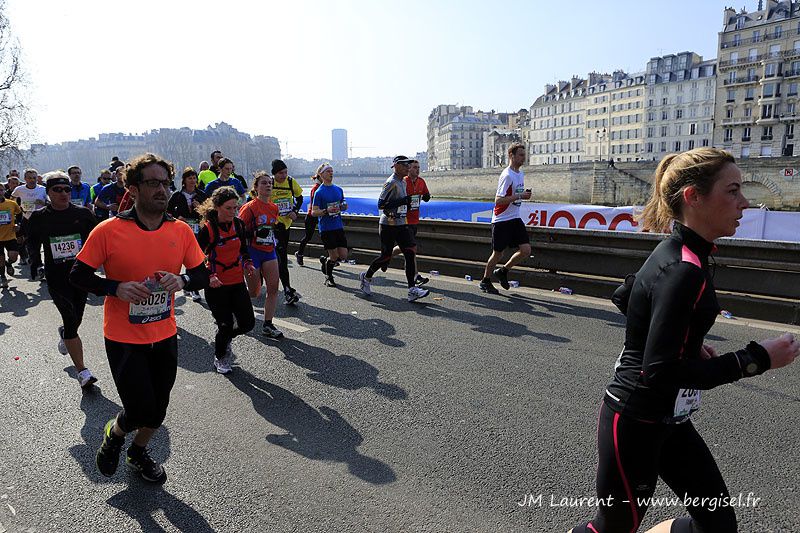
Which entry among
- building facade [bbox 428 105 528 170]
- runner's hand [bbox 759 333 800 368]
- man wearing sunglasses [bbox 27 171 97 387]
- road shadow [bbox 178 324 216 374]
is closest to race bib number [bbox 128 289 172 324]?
road shadow [bbox 178 324 216 374]

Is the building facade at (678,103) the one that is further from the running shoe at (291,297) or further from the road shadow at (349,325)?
the road shadow at (349,325)

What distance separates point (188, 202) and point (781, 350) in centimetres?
999

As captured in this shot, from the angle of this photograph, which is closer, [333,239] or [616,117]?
[333,239]

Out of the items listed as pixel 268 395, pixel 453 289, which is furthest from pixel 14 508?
pixel 453 289

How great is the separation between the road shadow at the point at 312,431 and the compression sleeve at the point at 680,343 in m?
2.23

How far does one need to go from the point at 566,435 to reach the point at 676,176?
2604mm

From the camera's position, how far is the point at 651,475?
2.29 meters

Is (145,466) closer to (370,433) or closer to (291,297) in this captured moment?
(370,433)

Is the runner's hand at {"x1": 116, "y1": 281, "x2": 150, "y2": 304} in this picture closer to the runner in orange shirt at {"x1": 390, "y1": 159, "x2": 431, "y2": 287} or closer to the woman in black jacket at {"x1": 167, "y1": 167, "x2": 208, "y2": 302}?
the woman in black jacket at {"x1": 167, "y1": 167, "x2": 208, "y2": 302}

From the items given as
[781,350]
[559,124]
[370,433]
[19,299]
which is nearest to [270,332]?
[370,433]

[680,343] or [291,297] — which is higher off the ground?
[680,343]

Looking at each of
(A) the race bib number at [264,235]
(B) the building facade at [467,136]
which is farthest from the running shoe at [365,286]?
(B) the building facade at [467,136]

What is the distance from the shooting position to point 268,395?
17.6ft

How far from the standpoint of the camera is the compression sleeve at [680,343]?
2.05 metres
